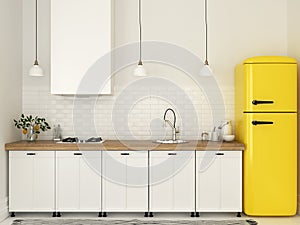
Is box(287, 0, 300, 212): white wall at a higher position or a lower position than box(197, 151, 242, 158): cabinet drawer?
higher

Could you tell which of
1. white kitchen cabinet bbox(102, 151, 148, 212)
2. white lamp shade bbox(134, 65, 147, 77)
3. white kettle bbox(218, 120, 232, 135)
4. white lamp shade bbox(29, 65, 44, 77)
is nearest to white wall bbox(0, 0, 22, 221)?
white lamp shade bbox(29, 65, 44, 77)

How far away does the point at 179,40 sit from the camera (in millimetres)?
6449

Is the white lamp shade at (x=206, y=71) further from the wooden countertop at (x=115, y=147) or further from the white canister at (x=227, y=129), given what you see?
the wooden countertop at (x=115, y=147)

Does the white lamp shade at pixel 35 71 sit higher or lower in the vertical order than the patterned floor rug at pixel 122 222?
higher

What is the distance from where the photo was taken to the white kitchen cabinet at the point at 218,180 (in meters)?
5.74

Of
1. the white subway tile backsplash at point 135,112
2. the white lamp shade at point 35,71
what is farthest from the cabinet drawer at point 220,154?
the white lamp shade at point 35,71

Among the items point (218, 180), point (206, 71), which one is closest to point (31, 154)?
point (218, 180)

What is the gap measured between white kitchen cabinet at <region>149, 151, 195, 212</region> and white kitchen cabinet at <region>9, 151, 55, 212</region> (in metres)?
1.22

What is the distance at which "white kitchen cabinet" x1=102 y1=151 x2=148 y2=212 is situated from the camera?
18.8ft

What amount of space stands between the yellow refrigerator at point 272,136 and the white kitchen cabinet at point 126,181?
1.26 m

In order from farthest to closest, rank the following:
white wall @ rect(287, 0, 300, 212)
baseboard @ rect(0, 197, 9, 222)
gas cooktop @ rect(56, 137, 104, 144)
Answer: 1. white wall @ rect(287, 0, 300, 212)
2. gas cooktop @ rect(56, 137, 104, 144)
3. baseboard @ rect(0, 197, 9, 222)

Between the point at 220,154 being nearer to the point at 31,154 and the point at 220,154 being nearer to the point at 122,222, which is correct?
the point at 122,222

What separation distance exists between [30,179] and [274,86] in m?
3.11

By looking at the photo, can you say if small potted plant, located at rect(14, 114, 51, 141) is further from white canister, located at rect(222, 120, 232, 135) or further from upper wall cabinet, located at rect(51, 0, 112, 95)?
white canister, located at rect(222, 120, 232, 135)
